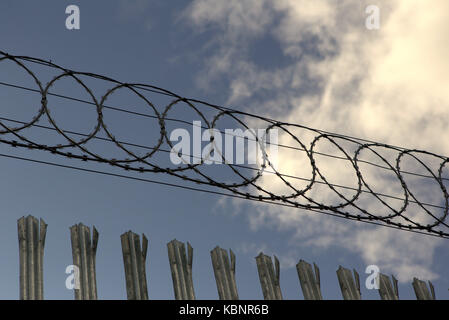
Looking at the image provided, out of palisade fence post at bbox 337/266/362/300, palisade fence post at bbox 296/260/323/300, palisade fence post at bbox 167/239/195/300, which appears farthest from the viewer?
palisade fence post at bbox 337/266/362/300

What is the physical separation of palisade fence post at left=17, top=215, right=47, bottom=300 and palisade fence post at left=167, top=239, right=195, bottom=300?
1.80 meters

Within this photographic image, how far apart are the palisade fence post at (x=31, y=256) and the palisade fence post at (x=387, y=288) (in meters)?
5.69

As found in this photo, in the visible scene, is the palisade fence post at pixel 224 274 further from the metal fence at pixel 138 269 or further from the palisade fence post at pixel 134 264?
the palisade fence post at pixel 134 264

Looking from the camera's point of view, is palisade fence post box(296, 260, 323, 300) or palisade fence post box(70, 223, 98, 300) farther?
palisade fence post box(296, 260, 323, 300)

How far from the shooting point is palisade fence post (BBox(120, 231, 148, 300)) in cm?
816

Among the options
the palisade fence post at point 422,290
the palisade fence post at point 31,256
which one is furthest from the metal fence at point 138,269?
the palisade fence post at point 422,290

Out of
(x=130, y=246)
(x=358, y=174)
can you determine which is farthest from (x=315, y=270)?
(x=130, y=246)

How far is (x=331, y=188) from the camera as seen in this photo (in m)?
10.2

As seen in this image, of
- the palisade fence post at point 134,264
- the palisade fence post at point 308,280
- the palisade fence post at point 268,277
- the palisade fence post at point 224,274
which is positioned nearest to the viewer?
the palisade fence post at point 134,264

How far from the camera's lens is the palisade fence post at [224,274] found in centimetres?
877

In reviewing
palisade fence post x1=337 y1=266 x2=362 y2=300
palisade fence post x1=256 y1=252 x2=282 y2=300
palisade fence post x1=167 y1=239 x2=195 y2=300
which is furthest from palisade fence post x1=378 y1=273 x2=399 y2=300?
palisade fence post x1=167 y1=239 x2=195 y2=300

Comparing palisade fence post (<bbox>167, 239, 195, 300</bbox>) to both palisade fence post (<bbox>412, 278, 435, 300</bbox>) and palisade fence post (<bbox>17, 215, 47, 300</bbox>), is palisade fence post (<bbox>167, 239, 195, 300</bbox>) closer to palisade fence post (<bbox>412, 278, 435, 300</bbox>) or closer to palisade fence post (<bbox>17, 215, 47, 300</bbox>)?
palisade fence post (<bbox>17, 215, 47, 300</bbox>)
